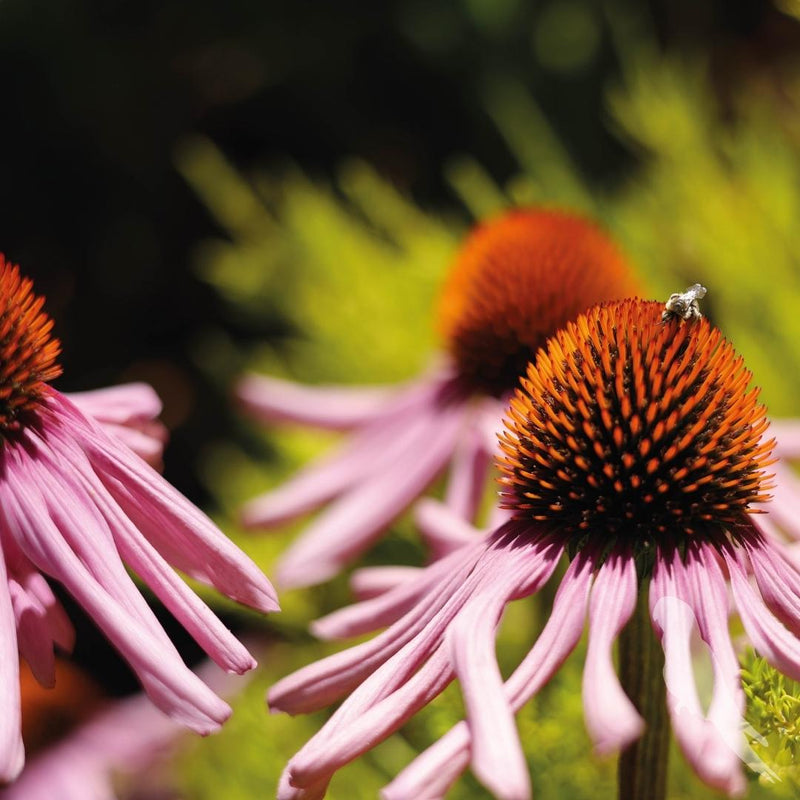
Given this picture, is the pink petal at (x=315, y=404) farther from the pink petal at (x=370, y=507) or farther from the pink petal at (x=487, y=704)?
the pink petal at (x=487, y=704)

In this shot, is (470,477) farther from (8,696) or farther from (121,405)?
(8,696)

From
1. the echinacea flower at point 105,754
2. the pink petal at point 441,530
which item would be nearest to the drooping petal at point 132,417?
the pink petal at point 441,530

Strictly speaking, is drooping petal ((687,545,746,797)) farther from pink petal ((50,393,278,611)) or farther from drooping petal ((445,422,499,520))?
drooping petal ((445,422,499,520))

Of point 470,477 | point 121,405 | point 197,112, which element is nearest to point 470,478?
point 470,477

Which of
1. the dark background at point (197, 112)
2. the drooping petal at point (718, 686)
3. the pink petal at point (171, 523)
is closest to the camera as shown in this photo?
the drooping petal at point (718, 686)

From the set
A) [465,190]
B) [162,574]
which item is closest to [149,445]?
[162,574]
